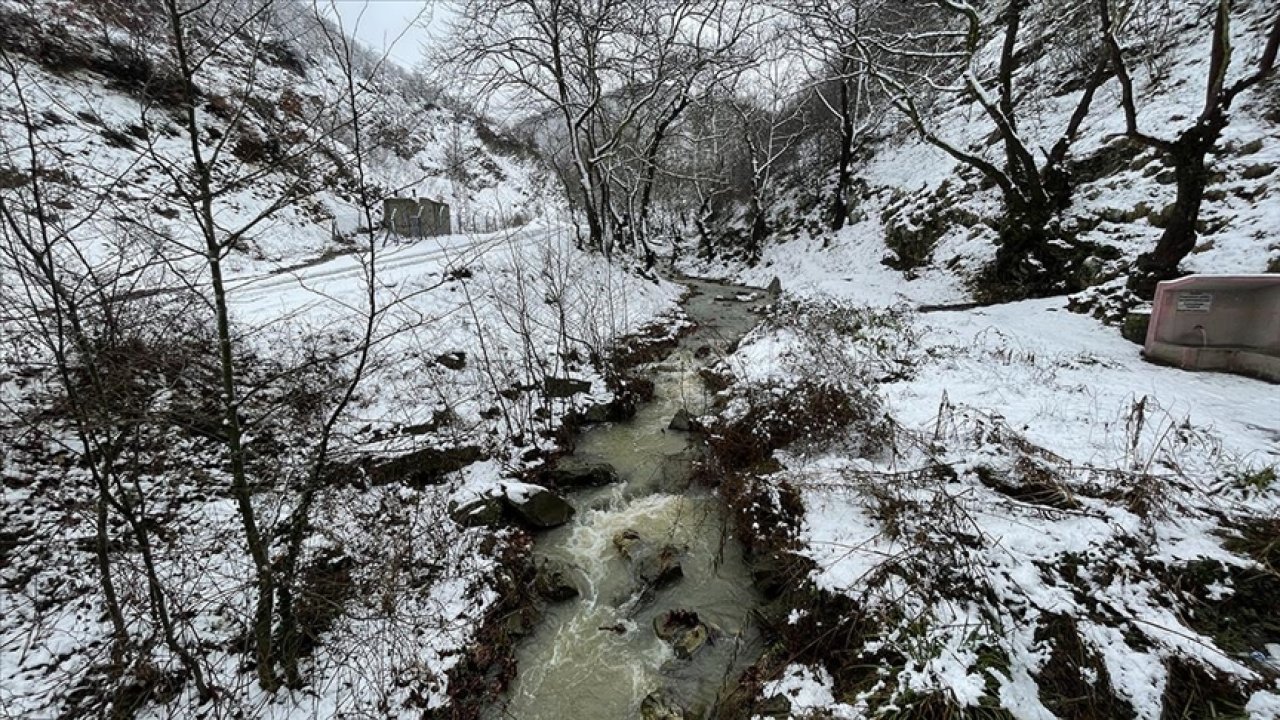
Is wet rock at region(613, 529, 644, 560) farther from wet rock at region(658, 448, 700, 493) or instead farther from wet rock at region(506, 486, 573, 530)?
wet rock at region(658, 448, 700, 493)

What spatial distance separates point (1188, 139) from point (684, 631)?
10.2 meters

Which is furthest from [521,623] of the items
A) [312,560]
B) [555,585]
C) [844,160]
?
[844,160]

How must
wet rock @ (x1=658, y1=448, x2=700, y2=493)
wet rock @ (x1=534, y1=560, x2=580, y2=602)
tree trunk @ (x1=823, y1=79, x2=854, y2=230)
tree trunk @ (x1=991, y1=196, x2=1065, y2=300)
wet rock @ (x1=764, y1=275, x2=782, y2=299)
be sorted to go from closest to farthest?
wet rock @ (x1=534, y1=560, x2=580, y2=602)
wet rock @ (x1=658, y1=448, x2=700, y2=493)
tree trunk @ (x1=991, y1=196, x2=1065, y2=300)
wet rock @ (x1=764, y1=275, x2=782, y2=299)
tree trunk @ (x1=823, y1=79, x2=854, y2=230)

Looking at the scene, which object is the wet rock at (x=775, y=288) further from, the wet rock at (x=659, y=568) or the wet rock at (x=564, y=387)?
the wet rock at (x=659, y=568)

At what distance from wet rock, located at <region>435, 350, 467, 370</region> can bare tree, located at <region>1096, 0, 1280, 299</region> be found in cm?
1145

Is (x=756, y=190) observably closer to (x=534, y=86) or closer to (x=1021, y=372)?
(x=534, y=86)

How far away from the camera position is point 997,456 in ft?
16.4

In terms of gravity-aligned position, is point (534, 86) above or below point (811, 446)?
above

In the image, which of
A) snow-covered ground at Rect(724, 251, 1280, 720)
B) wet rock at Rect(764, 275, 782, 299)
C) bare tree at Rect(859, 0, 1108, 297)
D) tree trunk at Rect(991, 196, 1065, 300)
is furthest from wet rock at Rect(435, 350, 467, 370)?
wet rock at Rect(764, 275, 782, 299)

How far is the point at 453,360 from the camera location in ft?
28.8

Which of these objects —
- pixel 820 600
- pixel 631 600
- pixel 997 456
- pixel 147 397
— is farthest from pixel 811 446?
pixel 147 397

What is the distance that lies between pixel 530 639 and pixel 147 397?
149 inches

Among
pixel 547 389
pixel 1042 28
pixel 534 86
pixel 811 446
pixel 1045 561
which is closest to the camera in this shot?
pixel 1045 561

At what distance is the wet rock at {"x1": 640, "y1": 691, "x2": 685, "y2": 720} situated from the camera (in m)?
3.83
